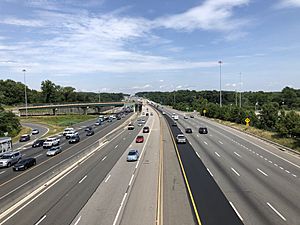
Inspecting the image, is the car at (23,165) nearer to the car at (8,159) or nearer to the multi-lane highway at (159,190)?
the multi-lane highway at (159,190)

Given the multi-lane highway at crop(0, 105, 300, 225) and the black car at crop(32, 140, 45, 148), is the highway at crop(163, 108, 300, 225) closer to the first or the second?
the multi-lane highway at crop(0, 105, 300, 225)

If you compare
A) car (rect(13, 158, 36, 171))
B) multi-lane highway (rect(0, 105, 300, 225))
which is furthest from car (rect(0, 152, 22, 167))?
car (rect(13, 158, 36, 171))

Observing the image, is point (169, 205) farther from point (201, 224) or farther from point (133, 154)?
point (133, 154)

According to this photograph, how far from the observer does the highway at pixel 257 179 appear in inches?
696

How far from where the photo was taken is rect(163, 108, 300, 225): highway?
1769 centimetres

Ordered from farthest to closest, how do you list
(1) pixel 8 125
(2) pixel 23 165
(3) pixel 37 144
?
(1) pixel 8 125 → (3) pixel 37 144 → (2) pixel 23 165

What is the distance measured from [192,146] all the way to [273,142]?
1241cm

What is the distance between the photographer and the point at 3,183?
26.9m

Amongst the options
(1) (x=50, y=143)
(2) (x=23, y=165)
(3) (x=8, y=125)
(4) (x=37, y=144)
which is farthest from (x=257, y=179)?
(3) (x=8, y=125)

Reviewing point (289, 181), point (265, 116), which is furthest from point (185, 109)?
point (289, 181)

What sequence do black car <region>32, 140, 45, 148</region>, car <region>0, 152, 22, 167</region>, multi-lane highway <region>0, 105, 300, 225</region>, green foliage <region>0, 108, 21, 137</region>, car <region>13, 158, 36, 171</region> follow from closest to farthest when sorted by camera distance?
1. multi-lane highway <region>0, 105, 300, 225</region>
2. car <region>13, 158, 36, 171</region>
3. car <region>0, 152, 22, 167</region>
4. black car <region>32, 140, 45, 148</region>
5. green foliage <region>0, 108, 21, 137</region>

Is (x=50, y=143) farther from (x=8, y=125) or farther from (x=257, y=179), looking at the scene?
(x=257, y=179)

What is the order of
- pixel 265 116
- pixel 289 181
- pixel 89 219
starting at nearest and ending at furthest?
pixel 89 219 < pixel 289 181 < pixel 265 116

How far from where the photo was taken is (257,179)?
25.5m
